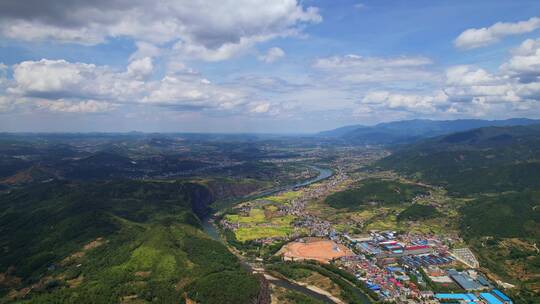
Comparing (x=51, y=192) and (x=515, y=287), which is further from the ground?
(x=51, y=192)


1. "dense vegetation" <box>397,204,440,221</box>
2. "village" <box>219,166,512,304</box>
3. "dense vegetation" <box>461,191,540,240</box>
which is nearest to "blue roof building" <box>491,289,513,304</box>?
"village" <box>219,166,512,304</box>

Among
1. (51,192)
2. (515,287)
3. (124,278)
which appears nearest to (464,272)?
(515,287)

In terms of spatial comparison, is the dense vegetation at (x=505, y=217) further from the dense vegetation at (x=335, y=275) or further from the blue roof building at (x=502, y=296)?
the dense vegetation at (x=335, y=275)

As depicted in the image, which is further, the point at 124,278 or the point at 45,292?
the point at 124,278

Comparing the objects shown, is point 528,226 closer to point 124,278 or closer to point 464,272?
point 464,272

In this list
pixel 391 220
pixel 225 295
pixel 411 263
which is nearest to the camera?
pixel 225 295
